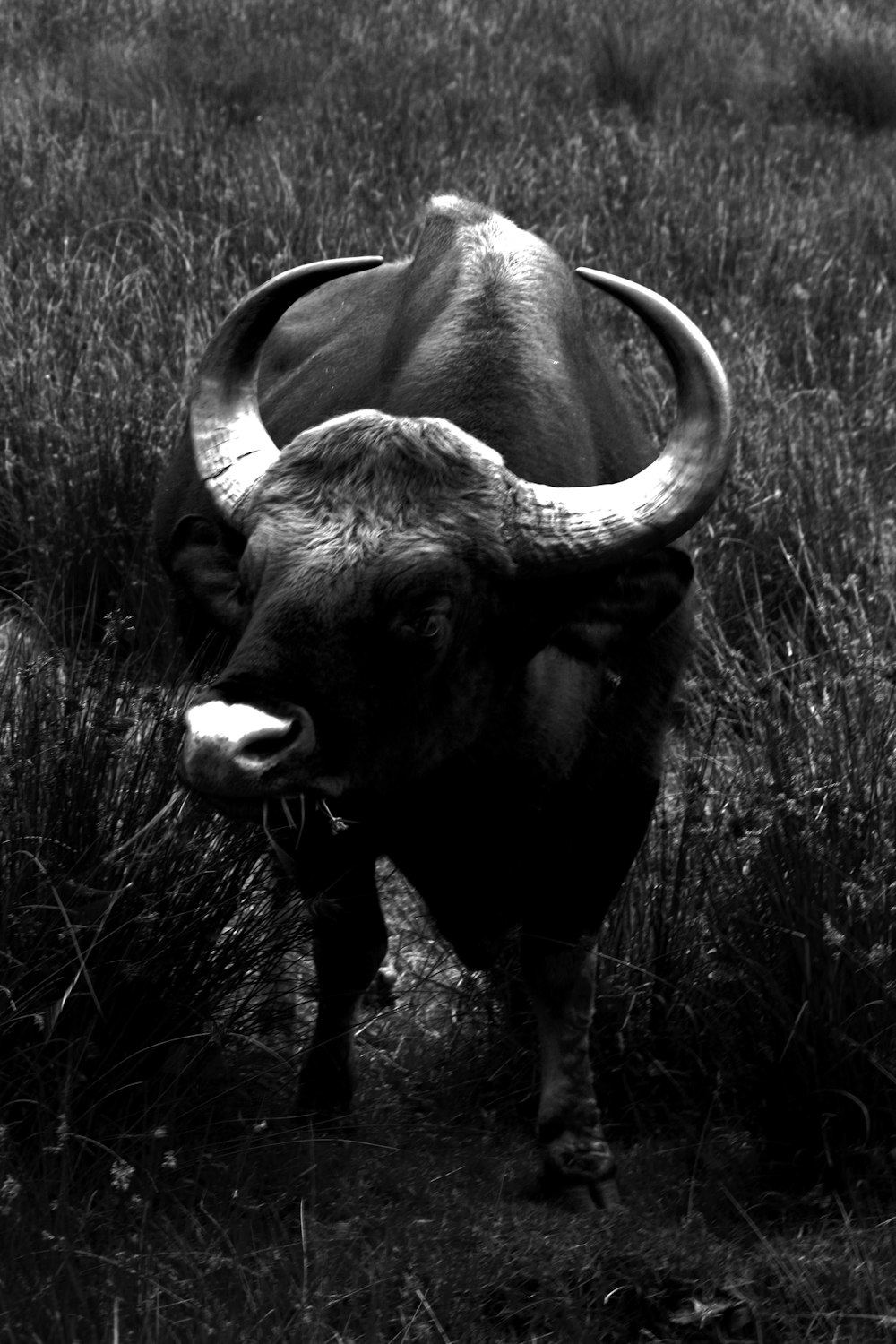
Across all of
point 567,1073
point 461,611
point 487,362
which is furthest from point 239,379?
point 567,1073

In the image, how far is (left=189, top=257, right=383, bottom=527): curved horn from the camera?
3.24 metres

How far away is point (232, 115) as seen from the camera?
9812mm

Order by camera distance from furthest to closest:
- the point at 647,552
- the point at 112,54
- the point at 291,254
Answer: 1. the point at 112,54
2. the point at 291,254
3. the point at 647,552

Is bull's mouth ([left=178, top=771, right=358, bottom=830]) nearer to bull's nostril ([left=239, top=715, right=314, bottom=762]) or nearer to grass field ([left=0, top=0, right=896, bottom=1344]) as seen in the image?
bull's nostril ([left=239, top=715, right=314, bottom=762])

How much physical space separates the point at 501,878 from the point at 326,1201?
0.72m

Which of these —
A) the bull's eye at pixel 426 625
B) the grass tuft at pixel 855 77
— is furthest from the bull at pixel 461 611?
the grass tuft at pixel 855 77

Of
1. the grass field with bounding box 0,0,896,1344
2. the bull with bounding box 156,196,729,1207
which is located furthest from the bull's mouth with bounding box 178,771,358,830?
the grass field with bounding box 0,0,896,1344

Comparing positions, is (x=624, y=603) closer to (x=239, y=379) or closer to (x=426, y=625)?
(x=426, y=625)

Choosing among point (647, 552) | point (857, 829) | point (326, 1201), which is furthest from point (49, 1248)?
point (857, 829)

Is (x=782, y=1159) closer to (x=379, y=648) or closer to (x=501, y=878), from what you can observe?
(x=501, y=878)

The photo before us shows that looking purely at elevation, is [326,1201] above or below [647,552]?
below

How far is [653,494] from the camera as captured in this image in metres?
2.99

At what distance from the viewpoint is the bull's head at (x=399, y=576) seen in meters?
2.62

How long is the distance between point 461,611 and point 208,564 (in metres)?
0.69
